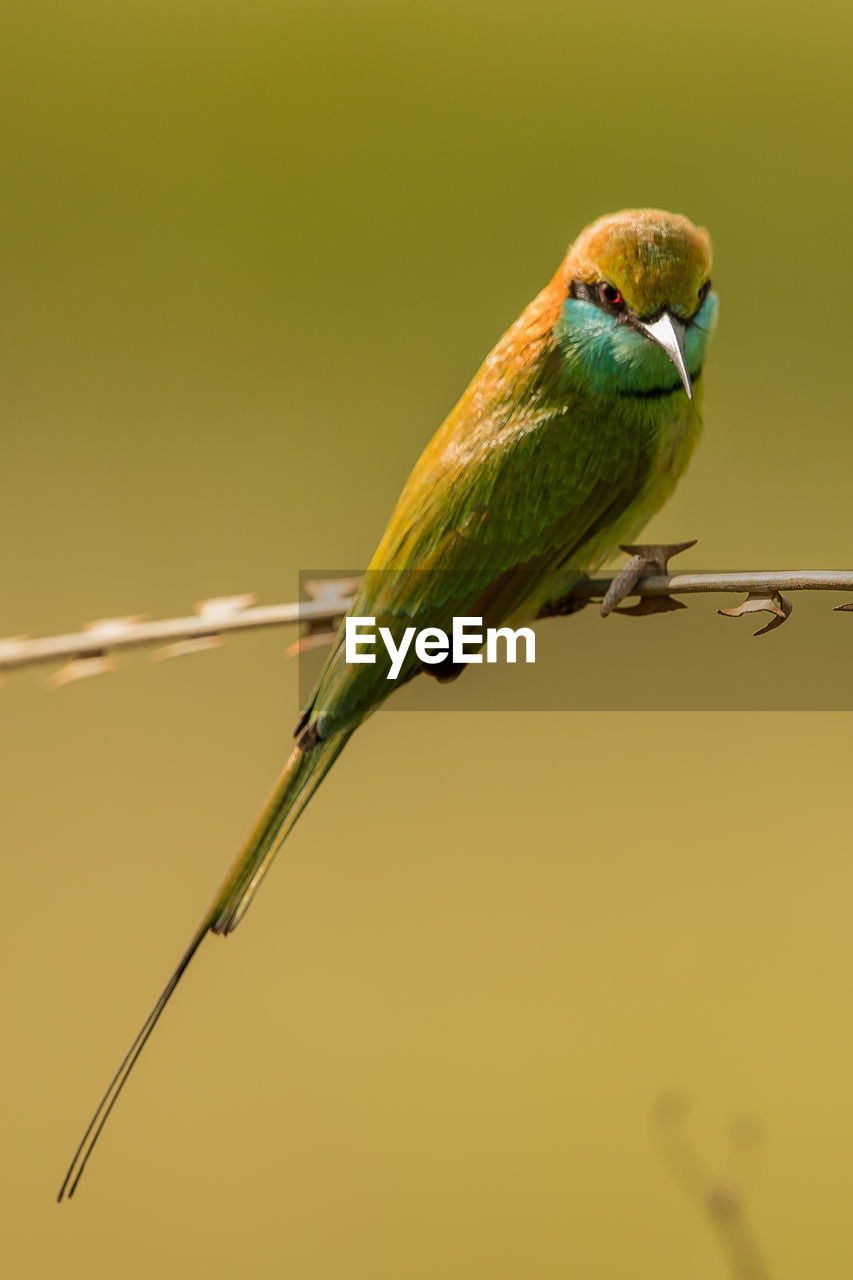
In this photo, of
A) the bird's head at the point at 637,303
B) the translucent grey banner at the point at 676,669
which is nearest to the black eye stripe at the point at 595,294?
the bird's head at the point at 637,303

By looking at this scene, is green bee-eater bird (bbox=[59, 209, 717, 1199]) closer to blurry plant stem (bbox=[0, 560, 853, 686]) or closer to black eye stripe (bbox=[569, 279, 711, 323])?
black eye stripe (bbox=[569, 279, 711, 323])

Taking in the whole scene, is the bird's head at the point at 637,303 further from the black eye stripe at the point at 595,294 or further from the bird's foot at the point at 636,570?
the bird's foot at the point at 636,570

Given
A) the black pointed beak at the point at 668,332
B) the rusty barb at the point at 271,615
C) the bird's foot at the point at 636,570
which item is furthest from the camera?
the black pointed beak at the point at 668,332

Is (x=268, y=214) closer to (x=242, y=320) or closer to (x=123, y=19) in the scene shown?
(x=242, y=320)

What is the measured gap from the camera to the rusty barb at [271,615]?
2.15ft

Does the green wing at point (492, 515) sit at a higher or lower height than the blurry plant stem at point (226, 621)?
higher

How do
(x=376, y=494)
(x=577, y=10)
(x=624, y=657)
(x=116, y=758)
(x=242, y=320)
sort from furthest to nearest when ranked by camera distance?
(x=242, y=320), (x=577, y=10), (x=376, y=494), (x=116, y=758), (x=624, y=657)

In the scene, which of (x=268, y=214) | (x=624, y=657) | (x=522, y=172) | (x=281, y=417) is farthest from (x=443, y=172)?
(x=624, y=657)

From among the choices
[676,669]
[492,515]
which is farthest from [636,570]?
[676,669]

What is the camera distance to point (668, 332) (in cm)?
104

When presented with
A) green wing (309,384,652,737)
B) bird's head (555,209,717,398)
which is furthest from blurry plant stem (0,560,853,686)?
bird's head (555,209,717,398)

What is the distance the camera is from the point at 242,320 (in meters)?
3.49

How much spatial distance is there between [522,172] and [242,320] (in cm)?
92

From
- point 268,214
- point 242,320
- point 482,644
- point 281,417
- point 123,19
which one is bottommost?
point 482,644
